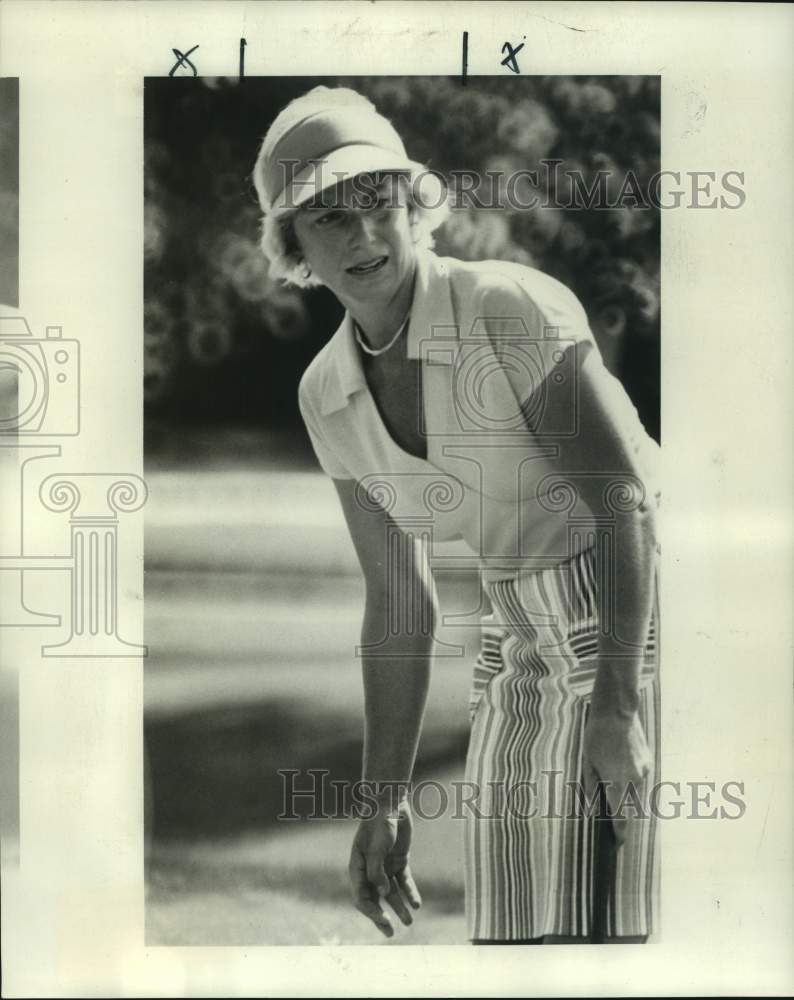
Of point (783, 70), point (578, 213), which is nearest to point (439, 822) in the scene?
point (578, 213)

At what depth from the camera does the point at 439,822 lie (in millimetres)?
2123

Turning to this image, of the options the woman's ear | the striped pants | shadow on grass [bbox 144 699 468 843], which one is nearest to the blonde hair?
the woman's ear

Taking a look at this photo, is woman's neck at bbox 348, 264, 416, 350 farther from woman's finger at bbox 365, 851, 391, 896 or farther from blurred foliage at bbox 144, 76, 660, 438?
woman's finger at bbox 365, 851, 391, 896

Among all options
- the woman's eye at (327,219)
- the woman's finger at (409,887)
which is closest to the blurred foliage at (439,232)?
the woman's eye at (327,219)

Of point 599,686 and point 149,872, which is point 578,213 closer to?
point 599,686

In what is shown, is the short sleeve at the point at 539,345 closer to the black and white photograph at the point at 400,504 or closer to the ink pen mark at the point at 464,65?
the black and white photograph at the point at 400,504

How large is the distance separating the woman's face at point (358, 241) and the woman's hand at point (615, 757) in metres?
1.03

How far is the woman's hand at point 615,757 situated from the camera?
2.10m

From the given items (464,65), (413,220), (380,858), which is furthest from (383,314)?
(380,858)

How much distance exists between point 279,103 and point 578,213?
684mm

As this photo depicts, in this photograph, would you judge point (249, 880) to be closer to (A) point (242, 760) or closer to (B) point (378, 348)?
(A) point (242, 760)

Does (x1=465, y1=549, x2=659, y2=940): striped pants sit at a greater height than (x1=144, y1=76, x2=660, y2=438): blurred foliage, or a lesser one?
lesser

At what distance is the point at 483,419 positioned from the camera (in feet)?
6.88

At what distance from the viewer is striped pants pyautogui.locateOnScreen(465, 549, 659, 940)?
2092mm
